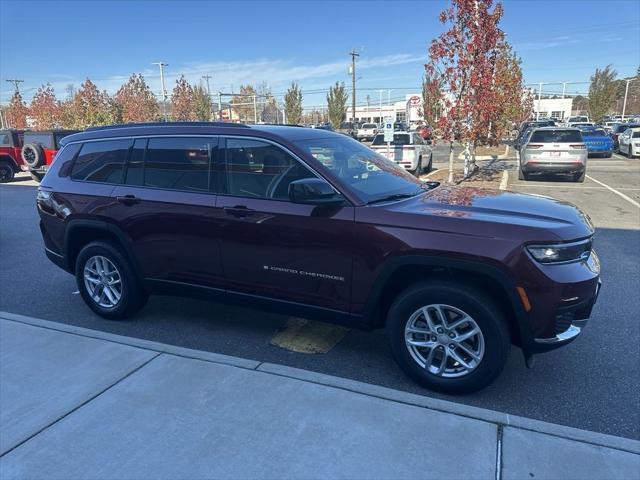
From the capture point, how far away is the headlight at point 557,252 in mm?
3076

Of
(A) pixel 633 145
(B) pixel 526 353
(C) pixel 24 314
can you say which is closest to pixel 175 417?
(B) pixel 526 353

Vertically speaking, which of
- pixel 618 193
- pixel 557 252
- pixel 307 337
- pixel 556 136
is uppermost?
pixel 556 136

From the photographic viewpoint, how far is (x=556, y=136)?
15.4 meters

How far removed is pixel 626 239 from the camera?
26.5 ft

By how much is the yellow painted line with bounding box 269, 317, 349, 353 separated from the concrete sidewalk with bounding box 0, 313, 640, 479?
59 cm

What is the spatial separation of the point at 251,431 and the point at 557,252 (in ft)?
7.21

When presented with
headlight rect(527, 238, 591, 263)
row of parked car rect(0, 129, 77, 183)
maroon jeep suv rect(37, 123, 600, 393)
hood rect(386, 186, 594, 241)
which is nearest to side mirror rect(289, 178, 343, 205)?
maroon jeep suv rect(37, 123, 600, 393)

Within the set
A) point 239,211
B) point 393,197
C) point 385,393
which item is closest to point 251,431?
point 385,393

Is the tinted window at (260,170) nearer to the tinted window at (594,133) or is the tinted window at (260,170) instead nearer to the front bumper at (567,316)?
the front bumper at (567,316)

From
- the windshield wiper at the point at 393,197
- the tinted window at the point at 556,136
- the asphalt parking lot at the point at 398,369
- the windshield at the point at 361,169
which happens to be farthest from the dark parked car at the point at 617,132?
the windshield wiper at the point at 393,197

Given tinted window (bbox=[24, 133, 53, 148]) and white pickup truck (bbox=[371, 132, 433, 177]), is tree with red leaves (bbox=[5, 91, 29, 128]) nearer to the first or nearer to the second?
tinted window (bbox=[24, 133, 53, 148])

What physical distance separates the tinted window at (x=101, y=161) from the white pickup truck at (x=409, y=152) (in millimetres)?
11219

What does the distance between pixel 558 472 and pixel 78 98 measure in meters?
46.8

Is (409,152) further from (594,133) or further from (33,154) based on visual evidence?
(594,133)
